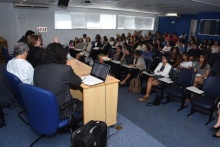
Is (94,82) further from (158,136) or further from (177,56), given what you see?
(177,56)

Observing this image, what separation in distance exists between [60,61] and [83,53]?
5.28m

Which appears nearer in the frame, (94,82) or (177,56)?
(94,82)

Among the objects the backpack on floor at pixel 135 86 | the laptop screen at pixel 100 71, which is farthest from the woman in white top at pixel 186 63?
the laptop screen at pixel 100 71

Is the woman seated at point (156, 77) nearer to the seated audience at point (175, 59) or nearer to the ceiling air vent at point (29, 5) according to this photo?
the seated audience at point (175, 59)

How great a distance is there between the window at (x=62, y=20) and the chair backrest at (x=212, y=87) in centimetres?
815

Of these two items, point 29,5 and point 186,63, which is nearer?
point 186,63

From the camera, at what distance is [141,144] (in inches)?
103

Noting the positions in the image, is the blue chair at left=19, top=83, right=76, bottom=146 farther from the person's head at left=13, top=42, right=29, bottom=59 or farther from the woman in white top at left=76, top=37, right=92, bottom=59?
the woman in white top at left=76, top=37, right=92, bottom=59

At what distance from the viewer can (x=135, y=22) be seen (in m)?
12.8

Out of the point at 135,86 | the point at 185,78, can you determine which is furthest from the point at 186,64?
the point at 135,86

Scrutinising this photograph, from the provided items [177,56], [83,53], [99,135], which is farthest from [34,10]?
[99,135]

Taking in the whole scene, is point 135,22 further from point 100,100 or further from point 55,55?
point 55,55

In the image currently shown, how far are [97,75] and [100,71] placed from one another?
0.30 ft

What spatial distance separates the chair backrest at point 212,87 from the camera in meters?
3.46
